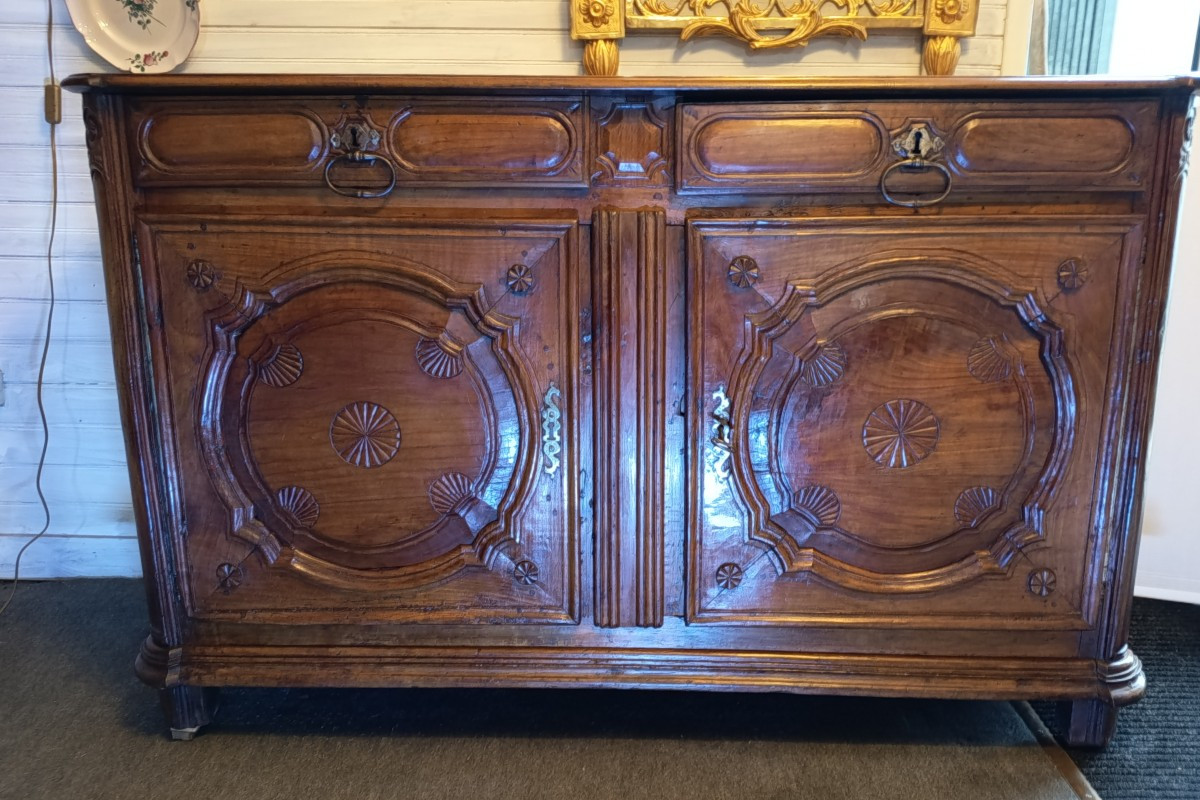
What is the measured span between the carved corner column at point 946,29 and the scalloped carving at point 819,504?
2.95 feet

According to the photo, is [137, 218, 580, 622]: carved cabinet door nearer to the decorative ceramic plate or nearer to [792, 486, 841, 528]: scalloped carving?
[792, 486, 841, 528]: scalloped carving

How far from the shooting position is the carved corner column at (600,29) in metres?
1.63

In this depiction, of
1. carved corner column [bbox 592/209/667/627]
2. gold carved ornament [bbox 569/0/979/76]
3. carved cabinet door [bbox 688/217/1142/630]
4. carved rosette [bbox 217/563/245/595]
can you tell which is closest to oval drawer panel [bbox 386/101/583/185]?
carved corner column [bbox 592/209/667/627]

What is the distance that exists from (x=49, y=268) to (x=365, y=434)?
110 cm

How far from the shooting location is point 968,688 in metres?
1.29

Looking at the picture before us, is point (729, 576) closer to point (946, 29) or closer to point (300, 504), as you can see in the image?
point (300, 504)

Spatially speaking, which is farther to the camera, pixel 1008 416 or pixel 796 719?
pixel 796 719

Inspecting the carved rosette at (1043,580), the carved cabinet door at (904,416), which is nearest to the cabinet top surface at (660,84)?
the carved cabinet door at (904,416)

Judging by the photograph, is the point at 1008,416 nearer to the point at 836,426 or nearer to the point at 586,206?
the point at 836,426

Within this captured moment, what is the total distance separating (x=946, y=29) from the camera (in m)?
1.62

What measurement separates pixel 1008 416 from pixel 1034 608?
0.31 m

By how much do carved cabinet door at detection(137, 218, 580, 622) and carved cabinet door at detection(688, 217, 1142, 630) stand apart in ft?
0.77

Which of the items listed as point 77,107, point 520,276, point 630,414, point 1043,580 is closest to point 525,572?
point 630,414

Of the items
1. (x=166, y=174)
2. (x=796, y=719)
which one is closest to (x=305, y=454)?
(x=166, y=174)
